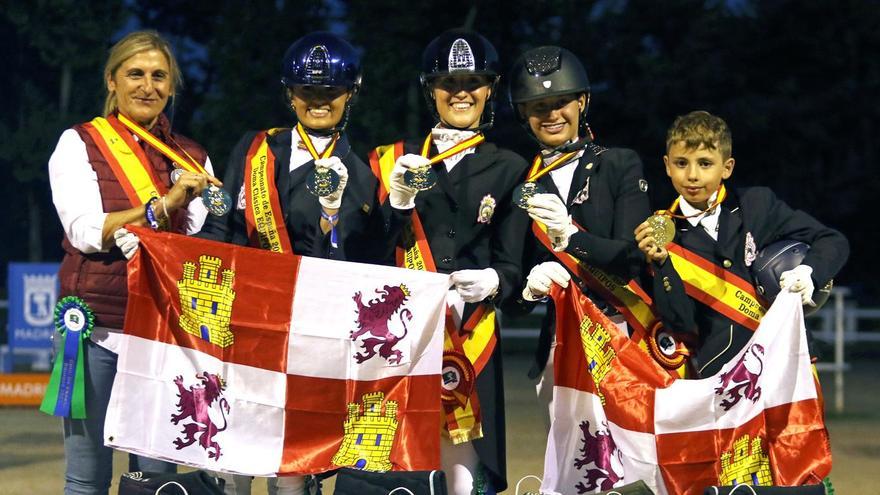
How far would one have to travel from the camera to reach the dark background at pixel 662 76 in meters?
28.3

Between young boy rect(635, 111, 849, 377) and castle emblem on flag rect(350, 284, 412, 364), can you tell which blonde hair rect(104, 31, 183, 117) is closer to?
castle emblem on flag rect(350, 284, 412, 364)

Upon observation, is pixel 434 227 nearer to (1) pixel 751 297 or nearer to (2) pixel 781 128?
(1) pixel 751 297

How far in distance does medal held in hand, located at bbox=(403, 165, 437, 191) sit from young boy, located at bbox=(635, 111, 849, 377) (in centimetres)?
94

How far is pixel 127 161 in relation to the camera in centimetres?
588

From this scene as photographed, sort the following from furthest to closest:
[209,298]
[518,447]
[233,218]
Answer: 1. [518,447]
2. [233,218]
3. [209,298]

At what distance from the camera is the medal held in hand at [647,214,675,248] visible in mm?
5695

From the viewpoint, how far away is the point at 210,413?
5.82 m

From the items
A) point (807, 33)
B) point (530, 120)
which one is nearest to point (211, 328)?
point (530, 120)

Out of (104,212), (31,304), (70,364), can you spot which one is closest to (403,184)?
(104,212)

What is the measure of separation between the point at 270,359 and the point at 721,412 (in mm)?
1970

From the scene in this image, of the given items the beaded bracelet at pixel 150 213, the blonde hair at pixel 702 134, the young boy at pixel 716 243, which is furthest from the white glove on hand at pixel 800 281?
the beaded bracelet at pixel 150 213

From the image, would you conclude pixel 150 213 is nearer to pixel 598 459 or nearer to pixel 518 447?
pixel 598 459

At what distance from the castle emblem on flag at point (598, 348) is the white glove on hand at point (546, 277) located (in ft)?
0.70

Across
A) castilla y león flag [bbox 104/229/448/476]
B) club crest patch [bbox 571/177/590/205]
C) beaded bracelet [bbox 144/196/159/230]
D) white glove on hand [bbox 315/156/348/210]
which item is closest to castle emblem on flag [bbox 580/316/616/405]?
club crest patch [bbox 571/177/590/205]
